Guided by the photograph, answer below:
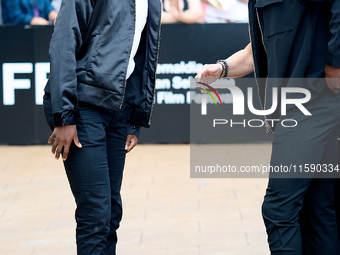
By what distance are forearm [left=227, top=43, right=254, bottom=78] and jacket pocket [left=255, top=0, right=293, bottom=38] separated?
12.9 inches

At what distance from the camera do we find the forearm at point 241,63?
7.98 ft

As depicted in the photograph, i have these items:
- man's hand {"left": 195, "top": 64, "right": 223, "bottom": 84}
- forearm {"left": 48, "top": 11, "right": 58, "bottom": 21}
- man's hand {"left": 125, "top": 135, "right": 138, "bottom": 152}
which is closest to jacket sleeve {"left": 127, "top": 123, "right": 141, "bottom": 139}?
man's hand {"left": 125, "top": 135, "right": 138, "bottom": 152}

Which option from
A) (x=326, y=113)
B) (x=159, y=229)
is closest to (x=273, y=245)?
(x=326, y=113)

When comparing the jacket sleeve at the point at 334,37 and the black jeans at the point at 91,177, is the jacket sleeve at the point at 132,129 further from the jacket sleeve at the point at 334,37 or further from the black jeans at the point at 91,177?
the jacket sleeve at the point at 334,37

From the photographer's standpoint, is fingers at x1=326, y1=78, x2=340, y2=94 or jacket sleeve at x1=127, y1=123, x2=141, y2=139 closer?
fingers at x1=326, y1=78, x2=340, y2=94

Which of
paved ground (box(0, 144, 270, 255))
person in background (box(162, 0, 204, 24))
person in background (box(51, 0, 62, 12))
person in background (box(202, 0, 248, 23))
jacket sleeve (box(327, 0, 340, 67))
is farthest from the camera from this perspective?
person in background (box(202, 0, 248, 23))

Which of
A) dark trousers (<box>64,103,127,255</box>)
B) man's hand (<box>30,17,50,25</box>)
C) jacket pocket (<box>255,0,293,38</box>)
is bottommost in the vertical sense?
dark trousers (<box>64,103,127,255</box>)

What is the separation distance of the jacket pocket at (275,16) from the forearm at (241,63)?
1.08 ft

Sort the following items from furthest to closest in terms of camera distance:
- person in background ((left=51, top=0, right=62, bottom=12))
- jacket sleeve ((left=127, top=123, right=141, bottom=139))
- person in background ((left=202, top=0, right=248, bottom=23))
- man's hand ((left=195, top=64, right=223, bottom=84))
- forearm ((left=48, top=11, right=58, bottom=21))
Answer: person in background ((left=202, top=0, right=248, bottom=23)) < person in background ((left=51, top=0, right=62, bottom=12)) < forearm ((left=48, top=11, right=58, bottom=21)) < jacket sleeve ((left=127, top=123, right=141, bottom=139)) < man's hand ((left=195, top=64, right=223, bottom=84))

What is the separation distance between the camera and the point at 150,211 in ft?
12.3

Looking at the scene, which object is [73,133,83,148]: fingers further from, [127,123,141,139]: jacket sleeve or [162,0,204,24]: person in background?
[162,0,204,24]: person in background

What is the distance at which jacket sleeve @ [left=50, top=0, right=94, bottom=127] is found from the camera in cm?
200

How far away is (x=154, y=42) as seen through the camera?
93.0 inches

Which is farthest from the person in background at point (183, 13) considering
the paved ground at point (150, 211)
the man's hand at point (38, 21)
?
the paved ground at point (150, 211)
